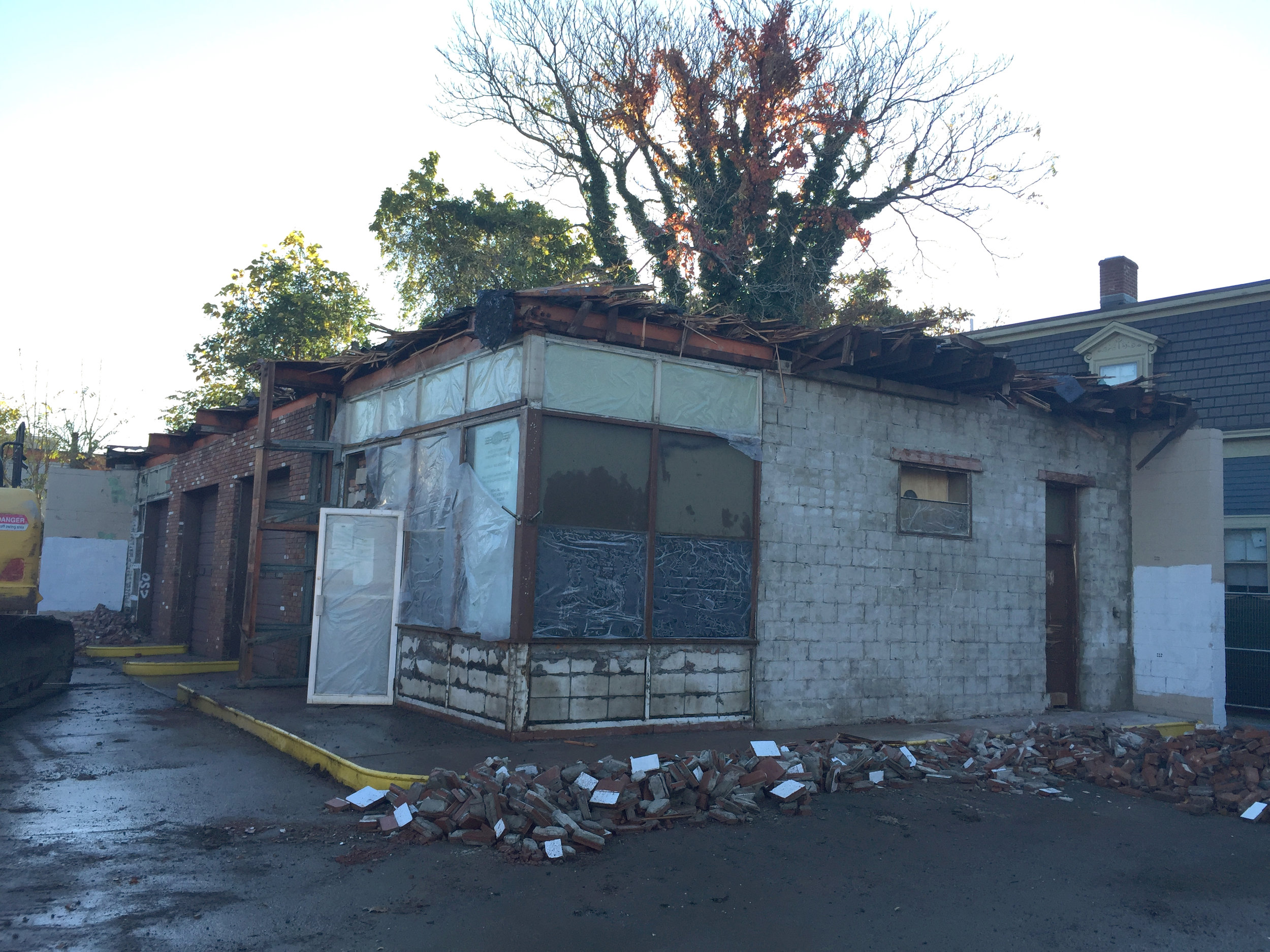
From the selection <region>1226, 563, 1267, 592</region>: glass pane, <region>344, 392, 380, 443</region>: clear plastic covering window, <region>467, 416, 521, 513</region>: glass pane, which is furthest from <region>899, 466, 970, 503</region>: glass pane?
<region>1226, 563, 1267, 592</region>: glass pane

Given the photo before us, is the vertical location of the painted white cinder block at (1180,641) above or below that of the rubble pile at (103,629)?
above

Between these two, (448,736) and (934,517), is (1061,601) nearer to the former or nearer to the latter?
(934,517)

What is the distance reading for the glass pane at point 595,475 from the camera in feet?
29.2

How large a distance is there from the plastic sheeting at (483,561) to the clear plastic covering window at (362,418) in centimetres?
260

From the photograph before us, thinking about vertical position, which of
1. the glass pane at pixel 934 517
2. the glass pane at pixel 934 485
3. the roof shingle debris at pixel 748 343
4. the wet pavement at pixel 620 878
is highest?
the roof shingle debris at pixel 748 343

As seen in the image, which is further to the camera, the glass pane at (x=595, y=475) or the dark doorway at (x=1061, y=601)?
the dark doorway at (x=1061, y=601)

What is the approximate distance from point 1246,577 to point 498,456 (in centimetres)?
1553

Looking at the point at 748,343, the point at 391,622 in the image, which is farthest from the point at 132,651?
the point at 748,343

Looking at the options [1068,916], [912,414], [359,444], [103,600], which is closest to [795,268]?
[912,414]

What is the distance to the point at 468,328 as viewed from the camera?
31.6 ft

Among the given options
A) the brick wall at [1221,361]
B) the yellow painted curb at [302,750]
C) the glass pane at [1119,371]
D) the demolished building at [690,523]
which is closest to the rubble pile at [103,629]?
the demolished building at [690,523]

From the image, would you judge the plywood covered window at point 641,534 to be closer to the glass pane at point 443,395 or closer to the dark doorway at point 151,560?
the glass pane at point 443,395

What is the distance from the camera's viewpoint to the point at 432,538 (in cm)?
1031

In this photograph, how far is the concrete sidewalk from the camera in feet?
25.6
